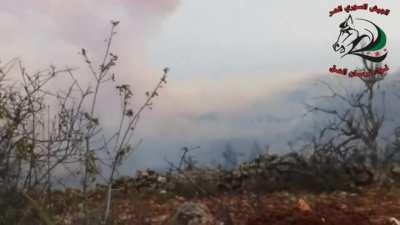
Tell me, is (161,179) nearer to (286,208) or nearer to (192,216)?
(286,208)

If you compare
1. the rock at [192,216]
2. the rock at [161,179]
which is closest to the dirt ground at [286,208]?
the rock at [192,216]

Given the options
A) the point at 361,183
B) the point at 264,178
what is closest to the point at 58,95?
the point at 264,178

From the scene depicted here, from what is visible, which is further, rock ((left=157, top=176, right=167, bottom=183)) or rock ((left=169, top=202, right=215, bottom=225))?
rock ((left=157, top=176, right=167, bottom=183))

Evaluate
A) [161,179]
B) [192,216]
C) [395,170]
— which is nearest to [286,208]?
[192,216]

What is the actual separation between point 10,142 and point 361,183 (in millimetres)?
→ 6005

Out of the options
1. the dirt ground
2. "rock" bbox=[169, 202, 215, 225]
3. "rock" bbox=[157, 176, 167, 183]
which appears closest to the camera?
the dirt ground

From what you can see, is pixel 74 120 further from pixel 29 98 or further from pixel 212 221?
pixel 212 221

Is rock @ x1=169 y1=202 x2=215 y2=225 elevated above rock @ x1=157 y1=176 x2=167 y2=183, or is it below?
below

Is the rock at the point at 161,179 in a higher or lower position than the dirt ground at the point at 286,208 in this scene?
higher

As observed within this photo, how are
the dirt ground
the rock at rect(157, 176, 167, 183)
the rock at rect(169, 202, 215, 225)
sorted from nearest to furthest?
the dirt ground → the rock at rect(169, 202, 215, 225) → the rock at rect(157, 176, 167, 183)

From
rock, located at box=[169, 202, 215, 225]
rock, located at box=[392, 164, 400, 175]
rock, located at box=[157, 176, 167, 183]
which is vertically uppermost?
rock, located at box=[392, 164, 400, 175]

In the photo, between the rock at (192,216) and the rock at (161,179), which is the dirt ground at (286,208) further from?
the rock at (161,179)

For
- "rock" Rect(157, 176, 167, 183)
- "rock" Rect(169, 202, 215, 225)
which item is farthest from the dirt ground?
"rock" Rect(157, 176, 167, 183)

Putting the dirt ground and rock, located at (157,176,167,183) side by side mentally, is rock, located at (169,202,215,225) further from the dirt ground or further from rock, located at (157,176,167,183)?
rock, located at (157,176,167,183)
